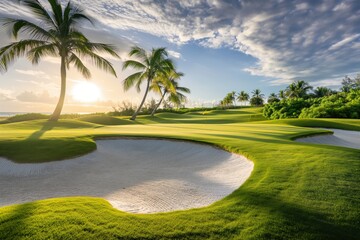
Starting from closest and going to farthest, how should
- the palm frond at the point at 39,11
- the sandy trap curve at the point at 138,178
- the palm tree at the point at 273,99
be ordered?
the sandy trap curve at the point at 138,178, the palm frond at the point at 39,11, the palm tree at the point at 273,99

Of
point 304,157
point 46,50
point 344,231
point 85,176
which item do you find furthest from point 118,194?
point 46,50

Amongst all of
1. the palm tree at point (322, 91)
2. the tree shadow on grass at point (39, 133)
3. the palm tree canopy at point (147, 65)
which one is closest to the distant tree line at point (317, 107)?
the palm tree canopy at point (147, 65)

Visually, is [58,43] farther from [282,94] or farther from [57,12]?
[282,94]

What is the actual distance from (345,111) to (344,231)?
36.4m

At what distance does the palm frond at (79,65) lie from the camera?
766 inches

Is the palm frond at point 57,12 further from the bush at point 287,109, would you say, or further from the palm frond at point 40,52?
the bush at point 287,109

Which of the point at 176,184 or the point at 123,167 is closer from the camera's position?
the point at 176,184

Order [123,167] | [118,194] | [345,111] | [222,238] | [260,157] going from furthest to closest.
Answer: [345,111]
[123,167]
[260,157]
[118,194]
[222,238]

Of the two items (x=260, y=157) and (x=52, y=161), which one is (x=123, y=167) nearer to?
(x=52, y=161)

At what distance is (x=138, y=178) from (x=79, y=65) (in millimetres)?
16318

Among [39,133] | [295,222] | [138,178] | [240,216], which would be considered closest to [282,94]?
[39,133]

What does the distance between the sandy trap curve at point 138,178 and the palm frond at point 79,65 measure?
12.3 meters

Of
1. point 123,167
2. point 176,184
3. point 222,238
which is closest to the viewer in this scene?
point 222,238

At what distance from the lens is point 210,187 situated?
5980 millimetres
